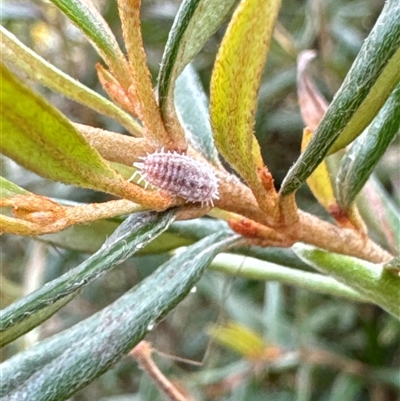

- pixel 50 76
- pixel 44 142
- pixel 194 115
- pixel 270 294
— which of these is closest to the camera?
pixel 44 142

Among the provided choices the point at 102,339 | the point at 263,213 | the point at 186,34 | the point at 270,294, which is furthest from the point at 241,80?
the point at 270,294

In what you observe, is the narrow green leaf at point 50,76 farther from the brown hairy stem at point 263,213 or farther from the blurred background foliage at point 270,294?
the blurred background foliage at point 270,294

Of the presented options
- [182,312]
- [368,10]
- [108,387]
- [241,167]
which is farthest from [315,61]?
[241,167]

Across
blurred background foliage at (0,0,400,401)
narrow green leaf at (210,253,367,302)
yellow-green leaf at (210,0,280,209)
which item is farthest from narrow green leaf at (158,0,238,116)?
blurred background foliage at (0,0,400,401)

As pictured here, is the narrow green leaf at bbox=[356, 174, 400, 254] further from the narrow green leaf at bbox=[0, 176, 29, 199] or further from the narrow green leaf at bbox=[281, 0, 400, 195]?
the narrow green leaf at bbox=[0, 176, 29, 199]

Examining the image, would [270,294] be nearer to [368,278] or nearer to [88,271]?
[368,278]

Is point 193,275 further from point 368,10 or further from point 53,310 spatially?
point 368,10
